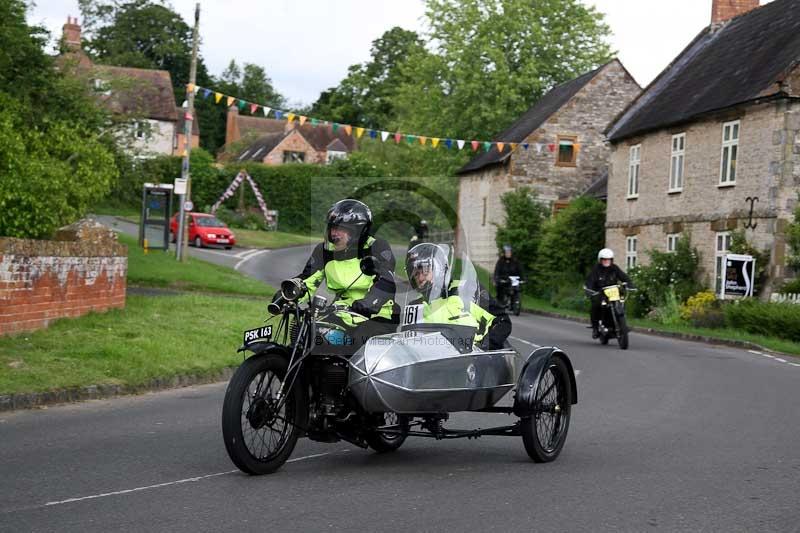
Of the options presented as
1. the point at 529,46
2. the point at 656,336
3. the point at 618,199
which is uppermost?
the point at 529,46

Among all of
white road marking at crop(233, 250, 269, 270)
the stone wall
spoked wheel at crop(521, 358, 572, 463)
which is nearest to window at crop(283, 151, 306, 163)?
white road marking at crop(233, 250, 269, 270)

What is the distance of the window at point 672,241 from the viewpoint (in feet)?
113

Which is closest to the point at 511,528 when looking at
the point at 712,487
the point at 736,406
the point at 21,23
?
the point at 712,487

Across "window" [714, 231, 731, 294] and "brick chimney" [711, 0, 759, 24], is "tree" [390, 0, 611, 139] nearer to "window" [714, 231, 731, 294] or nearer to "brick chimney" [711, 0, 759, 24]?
"brick chimney" [711, 0, 759, 24]

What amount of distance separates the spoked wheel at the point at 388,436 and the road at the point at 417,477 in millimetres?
111

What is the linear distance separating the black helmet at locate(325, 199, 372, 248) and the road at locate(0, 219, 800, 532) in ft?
5.64

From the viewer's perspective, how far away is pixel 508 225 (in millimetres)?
48688

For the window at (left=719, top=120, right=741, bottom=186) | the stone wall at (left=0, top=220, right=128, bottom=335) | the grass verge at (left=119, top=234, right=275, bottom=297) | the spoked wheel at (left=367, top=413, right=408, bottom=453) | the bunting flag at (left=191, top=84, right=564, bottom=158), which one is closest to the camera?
the spoked wheel at (left=367, top=413, right=408, bottom=453)

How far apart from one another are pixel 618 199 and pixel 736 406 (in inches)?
1112

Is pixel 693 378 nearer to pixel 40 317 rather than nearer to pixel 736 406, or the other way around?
pixel 736 406

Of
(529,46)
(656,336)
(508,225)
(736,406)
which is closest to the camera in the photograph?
(736,406)

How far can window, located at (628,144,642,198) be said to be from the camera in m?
38.1

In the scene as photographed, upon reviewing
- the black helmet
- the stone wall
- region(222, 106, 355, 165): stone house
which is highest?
region(222, 106, 355, 165): stone house

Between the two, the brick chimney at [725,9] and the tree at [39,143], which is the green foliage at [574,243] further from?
the tree at [39,143]
